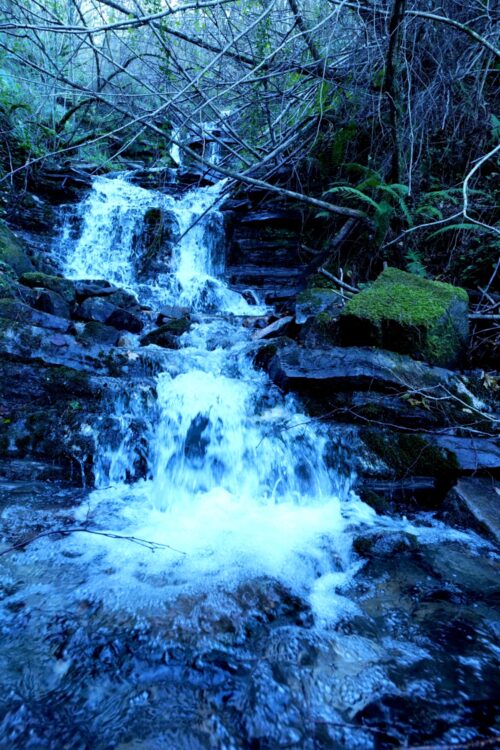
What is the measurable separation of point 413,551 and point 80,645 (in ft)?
6.80

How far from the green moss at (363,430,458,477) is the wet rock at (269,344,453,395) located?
0.56 m

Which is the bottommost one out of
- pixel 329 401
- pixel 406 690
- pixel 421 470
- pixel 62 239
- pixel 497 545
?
pixel 406 690

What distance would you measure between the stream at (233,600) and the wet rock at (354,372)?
0.96 feet

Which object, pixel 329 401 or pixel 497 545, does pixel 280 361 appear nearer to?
pixel 329 401

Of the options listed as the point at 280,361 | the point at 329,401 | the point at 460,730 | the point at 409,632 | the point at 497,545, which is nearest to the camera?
the point at 460,730

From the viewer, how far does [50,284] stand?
254 inches

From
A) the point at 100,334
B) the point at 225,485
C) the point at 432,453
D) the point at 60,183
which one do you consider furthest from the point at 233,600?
the point at 60,183

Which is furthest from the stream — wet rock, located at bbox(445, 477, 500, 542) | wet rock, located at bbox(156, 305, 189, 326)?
wet rock, located at bbox(156, 305, 189, 326)

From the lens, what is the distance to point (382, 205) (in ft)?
19.2

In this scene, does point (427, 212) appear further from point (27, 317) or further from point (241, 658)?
point (241, 658)

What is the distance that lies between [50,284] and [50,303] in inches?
34.0

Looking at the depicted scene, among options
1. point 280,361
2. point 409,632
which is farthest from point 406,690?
point 280,361

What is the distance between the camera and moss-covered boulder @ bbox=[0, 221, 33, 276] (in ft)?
21.4

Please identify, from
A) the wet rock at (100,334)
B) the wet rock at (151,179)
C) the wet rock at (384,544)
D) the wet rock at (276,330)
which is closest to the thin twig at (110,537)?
the wet rock at (384,544)
